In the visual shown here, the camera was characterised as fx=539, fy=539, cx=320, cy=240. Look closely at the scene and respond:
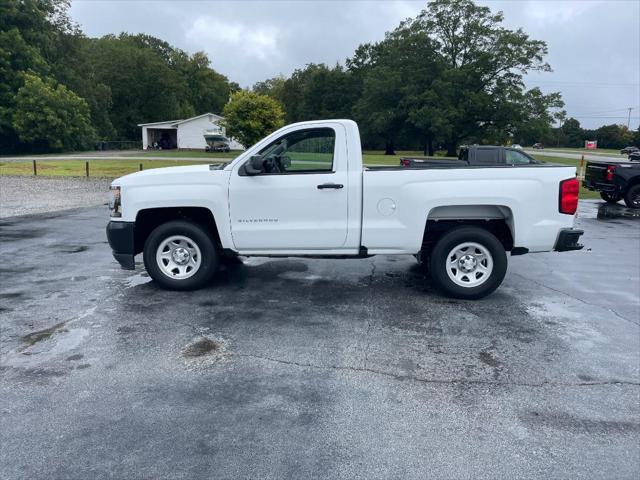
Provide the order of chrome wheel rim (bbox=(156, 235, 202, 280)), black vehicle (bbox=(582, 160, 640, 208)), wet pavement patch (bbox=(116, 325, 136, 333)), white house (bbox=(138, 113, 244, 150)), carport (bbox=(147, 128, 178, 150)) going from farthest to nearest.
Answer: carport (bbox=(147, 128, 178, 150))
white house (bbox=(138, 113, 244, 150))
black vehicle (bbox=(582, 160, 640, 208))
chrome wheel rim (bbox=(156, 235, 202, 280))
wet pavement patch (bbox=(116, 325, 136, 333))

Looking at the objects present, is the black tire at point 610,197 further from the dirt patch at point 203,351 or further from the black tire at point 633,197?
the dirt patch at point 203,351

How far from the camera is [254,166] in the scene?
19.9 feet

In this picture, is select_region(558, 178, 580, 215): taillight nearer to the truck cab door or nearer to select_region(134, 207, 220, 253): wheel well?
the truck cab door

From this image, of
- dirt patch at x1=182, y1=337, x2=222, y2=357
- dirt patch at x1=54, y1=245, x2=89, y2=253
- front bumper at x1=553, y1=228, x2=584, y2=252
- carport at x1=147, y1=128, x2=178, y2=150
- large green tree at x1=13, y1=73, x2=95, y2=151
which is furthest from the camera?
carport at x1=147, y1=128, x2=178, y2=150

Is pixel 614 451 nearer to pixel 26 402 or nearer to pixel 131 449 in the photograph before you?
pixel 131 449

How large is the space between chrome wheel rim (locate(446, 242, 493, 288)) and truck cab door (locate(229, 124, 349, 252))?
1332 mm

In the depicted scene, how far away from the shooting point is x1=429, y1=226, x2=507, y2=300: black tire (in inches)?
Answer: 246

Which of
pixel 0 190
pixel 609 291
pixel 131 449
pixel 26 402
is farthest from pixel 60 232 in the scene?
pixel 0 190

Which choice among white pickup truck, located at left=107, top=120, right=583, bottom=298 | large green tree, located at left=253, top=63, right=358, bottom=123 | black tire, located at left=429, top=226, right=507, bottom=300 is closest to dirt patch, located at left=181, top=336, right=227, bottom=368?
white pickup truck, located at left=107, top=120, right=583, bottom=298

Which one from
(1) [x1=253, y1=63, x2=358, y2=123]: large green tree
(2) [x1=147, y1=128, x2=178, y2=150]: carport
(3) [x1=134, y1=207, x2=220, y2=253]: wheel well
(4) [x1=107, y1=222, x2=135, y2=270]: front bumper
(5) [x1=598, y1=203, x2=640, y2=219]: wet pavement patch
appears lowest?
(5) [x1=598, y1=203, x2=640, y2=219]: wet pavement patch

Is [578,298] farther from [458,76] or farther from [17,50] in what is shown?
[17,50]

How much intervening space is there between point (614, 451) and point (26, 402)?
391 cm

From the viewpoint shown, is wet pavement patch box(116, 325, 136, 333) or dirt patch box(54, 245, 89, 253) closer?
wet pavement patch box(116, 325, 136, 333)

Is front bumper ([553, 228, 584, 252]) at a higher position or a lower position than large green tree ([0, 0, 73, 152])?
lower
